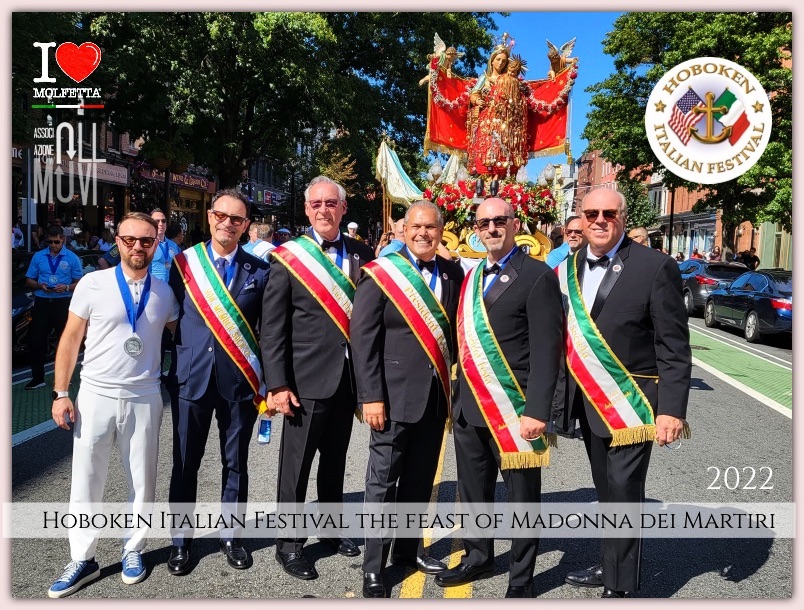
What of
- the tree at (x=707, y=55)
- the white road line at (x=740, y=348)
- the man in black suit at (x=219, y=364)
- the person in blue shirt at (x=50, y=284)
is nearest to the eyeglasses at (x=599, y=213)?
the man in black suit at (x=219, y=364)

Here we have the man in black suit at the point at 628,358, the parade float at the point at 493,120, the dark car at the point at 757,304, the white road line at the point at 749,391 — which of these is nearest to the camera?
the man in black suit at the point at 628,358

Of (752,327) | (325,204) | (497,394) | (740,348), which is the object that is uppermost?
(325,204)

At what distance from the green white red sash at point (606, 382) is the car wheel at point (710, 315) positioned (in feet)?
45.1

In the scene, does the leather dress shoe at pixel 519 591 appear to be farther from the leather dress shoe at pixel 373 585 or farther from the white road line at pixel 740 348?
the white road line at pixel 740 348

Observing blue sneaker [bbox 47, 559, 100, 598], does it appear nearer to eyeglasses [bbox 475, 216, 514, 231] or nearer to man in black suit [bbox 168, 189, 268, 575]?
man in black suit [bbox 168, 189, 268, 575]

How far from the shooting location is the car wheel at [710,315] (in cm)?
1598

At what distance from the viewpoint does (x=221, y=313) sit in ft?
12.2

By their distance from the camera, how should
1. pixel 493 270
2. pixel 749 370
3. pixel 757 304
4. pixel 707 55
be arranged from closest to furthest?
pixel 493 270 < pixel 749 370 < pixel 757 304 < pixel 707 55

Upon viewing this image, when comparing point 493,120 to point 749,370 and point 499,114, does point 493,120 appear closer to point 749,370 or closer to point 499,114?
point 499,114

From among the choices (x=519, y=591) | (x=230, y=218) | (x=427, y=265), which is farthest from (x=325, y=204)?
(x=519, y=591)

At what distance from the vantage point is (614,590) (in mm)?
3391

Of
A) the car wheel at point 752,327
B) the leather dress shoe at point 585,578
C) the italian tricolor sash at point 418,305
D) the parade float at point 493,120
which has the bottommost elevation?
the leather dress shoe at point 585,578

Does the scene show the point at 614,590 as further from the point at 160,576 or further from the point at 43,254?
the point at 43,254

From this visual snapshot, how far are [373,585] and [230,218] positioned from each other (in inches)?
76.0
